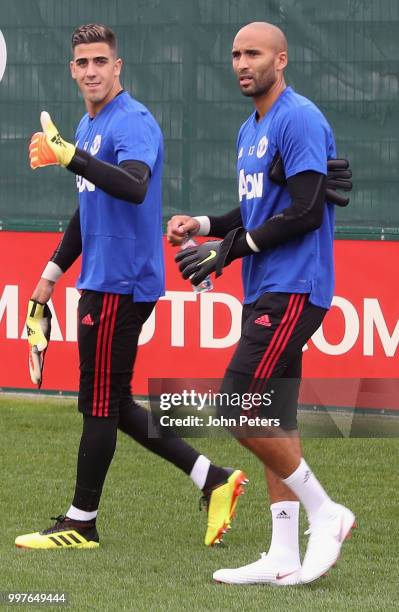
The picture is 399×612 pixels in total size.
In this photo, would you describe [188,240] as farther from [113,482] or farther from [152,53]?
[152,53]

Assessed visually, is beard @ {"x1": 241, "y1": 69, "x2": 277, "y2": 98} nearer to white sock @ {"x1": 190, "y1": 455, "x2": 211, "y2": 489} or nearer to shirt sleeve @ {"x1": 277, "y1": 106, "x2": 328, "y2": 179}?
shirt sleeve @ {"x1": 277, "y1": 106, "x2": 328, "y2": 179}

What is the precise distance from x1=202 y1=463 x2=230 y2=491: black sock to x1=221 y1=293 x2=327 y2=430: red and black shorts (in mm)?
1021

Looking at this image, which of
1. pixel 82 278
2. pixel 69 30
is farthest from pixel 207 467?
pixel 69 30

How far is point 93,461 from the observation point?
6.55 meters

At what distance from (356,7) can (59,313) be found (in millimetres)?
2783

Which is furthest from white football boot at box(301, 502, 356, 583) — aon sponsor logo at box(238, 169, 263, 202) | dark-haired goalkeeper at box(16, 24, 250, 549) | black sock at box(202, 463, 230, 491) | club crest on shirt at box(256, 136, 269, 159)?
club crest on shirt at box(256, 136, 269, 159)

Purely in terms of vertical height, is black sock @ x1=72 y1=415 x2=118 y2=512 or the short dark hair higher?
the short dark hair

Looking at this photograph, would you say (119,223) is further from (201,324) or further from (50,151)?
(201,324)

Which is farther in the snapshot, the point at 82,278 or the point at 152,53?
the point at 152,53

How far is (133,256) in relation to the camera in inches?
258

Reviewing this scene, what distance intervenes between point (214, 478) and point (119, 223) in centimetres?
121

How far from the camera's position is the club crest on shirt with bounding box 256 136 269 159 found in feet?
19.0

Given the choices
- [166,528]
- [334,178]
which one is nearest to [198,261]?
[334,178]

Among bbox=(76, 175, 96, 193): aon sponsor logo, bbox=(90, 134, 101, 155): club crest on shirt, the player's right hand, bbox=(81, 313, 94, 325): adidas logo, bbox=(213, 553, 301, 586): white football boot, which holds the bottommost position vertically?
bbox=(213, 553, 301, 586): white football boot
